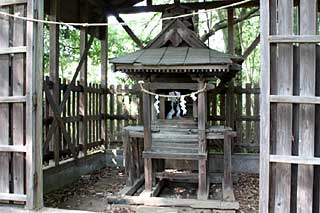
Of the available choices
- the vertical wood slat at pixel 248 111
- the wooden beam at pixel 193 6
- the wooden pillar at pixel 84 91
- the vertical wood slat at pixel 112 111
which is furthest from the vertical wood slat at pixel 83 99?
the vertical wood slat at pixel 248 111

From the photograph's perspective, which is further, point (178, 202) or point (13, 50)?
point (178, 202)

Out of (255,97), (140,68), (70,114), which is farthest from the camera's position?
Answer: (255,97)

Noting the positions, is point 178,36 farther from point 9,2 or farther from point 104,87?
point 104,87

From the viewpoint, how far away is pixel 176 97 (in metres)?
5.61

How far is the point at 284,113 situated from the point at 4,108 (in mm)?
3022

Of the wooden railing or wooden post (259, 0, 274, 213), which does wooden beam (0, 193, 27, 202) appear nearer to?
wooden post (259, 0, 274, 213)

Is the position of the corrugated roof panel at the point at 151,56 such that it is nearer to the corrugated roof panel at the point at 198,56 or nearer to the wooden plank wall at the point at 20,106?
the corrugated roof panel at the point at 198,56

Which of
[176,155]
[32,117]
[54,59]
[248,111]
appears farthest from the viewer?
[248,111]

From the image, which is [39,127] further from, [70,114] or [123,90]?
[123,90]

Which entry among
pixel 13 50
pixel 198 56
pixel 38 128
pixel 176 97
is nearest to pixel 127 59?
pixel 176 97

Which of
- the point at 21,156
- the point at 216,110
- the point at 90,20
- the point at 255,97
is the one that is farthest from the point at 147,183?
the point at 90,20

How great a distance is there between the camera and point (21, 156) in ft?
12.9

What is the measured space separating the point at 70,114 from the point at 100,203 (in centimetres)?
224

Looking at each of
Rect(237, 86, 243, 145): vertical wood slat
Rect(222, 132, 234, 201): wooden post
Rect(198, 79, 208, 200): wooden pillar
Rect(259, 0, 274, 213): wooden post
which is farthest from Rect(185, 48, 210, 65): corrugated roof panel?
Rect(237, 86, 243, 145): vertical wood slat
